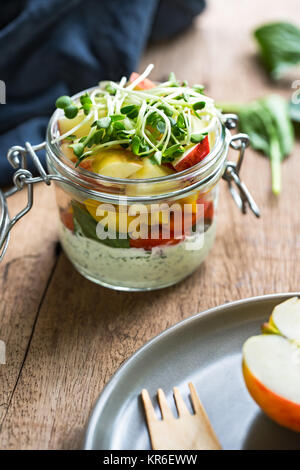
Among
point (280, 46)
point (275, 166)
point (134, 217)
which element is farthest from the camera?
point (280, 46)

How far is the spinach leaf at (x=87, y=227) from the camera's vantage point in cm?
71

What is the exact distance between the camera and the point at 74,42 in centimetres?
107

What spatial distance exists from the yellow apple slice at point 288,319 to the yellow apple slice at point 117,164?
0.76ft

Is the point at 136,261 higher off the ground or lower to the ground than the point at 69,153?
lower

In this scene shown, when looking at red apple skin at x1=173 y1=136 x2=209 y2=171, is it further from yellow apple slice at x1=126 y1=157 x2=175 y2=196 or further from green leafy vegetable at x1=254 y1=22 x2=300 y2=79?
green leafy vegetable at x1=254 y1=22 x2=300 y2=79

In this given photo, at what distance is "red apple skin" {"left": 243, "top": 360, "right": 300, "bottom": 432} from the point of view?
1.83 feet

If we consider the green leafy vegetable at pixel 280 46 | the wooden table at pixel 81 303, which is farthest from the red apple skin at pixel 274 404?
the green leafy vegetable at pixel 280 46

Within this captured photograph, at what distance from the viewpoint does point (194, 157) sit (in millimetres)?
692

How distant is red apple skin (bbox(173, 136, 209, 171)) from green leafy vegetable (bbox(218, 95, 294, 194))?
0.35 metres

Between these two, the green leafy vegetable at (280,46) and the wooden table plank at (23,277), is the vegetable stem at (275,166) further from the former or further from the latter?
the wooden table plank at (23,277)

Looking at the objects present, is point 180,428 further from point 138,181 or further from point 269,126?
point 269,126

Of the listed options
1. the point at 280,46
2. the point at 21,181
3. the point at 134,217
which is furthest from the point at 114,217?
the point at 280,46

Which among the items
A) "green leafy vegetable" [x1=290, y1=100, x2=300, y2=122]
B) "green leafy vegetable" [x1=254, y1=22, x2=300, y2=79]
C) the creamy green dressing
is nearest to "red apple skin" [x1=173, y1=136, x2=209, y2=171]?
the creamy green dressing

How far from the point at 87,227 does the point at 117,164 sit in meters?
0.10
